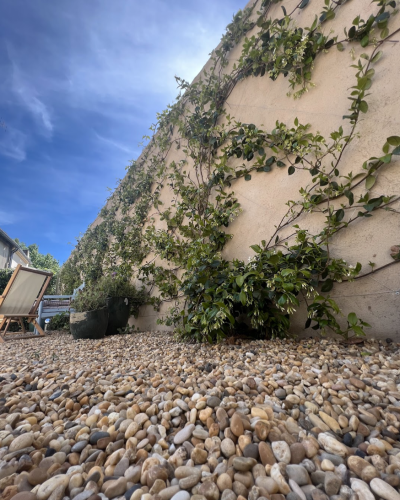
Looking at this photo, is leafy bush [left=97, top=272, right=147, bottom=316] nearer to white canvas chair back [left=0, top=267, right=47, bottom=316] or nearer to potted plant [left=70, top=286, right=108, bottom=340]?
potted plant [left=70, top=286, right=108, bottom=340]

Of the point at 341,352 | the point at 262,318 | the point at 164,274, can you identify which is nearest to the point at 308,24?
the point at 262,318

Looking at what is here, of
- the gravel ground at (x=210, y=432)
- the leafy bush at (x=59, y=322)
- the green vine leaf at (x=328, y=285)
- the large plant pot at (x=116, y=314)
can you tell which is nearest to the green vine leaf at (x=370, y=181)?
the green vine leaf at (x=328, y=285)

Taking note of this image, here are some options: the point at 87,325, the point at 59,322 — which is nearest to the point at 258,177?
the point at 87,325

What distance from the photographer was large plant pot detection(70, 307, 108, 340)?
285 centimetres

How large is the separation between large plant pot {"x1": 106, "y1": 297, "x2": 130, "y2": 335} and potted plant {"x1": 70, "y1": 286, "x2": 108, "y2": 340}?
0.61ft

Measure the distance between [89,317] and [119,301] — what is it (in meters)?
0.51

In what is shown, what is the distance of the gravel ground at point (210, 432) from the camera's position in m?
0.55

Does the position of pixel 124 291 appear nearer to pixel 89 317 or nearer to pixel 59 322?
pixel 89 317

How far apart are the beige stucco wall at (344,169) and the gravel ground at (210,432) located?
1.37ft

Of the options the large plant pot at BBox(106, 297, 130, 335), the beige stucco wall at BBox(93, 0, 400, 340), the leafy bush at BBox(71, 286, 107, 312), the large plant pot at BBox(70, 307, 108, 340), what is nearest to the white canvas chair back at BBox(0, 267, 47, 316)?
the leafy bush at BBox(71, 286, 107, 312)

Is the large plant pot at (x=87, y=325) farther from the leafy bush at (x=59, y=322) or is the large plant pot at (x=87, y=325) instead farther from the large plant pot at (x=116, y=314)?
the leafy bush at (x=59, y=322)

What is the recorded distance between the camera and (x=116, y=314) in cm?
328

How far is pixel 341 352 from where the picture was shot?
4.54 ft

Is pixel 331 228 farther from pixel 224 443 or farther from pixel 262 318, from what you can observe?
pixel 224 443
